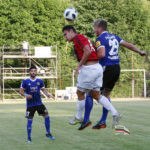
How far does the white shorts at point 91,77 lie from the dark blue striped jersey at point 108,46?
48 cm

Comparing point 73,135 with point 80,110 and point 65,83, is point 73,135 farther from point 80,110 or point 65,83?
point 65,83

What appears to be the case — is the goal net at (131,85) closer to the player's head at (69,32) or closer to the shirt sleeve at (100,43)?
the shirt sleeve at (100,43)

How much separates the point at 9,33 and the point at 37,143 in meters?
33.8

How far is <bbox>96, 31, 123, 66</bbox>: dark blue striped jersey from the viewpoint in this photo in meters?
8.81

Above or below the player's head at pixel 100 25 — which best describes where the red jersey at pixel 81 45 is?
below

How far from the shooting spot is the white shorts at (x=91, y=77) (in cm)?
847

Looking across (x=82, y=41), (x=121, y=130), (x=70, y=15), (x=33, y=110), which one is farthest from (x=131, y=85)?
(x=82, y=41)

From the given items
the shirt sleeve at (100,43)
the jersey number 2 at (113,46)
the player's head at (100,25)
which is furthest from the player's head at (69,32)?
the jersey number 2 at (113,46)

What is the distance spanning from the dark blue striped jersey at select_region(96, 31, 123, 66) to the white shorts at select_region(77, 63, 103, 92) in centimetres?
48

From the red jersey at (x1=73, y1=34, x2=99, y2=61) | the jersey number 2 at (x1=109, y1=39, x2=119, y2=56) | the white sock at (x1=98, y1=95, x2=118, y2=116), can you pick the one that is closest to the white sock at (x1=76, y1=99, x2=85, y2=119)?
the white sock at (x1=98, y1=95, x2=118, y2=116)

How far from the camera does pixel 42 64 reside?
4022 cm

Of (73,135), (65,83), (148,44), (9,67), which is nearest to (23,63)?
(9,67)

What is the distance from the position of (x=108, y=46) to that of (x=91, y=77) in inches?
32.3

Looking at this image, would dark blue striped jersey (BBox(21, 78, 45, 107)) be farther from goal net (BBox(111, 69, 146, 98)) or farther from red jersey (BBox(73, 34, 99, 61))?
goal net (BBox(111, 69, 146, 98))
